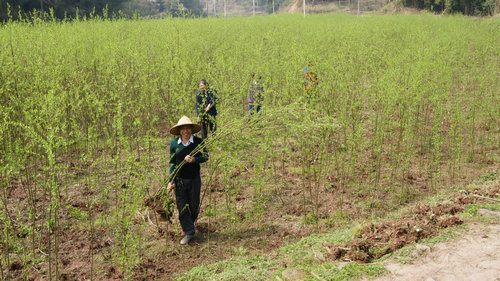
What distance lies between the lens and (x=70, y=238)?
478cm

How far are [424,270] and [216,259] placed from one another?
221 centimetres

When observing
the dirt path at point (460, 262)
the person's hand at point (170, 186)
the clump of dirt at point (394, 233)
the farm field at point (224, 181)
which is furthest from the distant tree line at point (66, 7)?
the dirt path at point (460, 262)

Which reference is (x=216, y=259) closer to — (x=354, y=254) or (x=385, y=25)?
(x=354, y=254)

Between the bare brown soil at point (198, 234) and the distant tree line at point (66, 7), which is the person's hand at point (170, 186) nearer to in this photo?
the bare brown soil at point (198, 234)

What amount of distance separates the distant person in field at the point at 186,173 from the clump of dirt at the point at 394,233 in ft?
5.58

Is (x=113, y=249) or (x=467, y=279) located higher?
(x=467, y=279)

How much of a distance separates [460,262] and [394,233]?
2.34 feet

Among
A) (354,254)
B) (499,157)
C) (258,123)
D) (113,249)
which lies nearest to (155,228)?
(113,249)

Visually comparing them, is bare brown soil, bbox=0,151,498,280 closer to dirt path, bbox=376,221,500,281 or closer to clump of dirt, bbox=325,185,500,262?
clump of dirt, bbox=325,185,500,262

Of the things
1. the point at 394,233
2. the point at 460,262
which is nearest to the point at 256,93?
the point at 394,233

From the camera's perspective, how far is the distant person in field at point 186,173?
14.7 ft

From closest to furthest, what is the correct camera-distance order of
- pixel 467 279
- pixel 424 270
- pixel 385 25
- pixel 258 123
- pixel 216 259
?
pixel 467 279 → pixel 424 270 → pixel 258 123 → pixel 216 259 → pixel 385 25

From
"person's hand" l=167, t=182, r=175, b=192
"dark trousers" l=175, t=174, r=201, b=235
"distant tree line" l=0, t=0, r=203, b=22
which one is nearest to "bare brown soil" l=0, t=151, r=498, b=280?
"dark trousers" l=175, t=174, r=201, b=235

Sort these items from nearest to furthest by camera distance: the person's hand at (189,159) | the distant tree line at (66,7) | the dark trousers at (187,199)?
1. the person's hand at (189,159)
2. the dark trousers at (187,199)
3. the distant tree line at (66,7)
